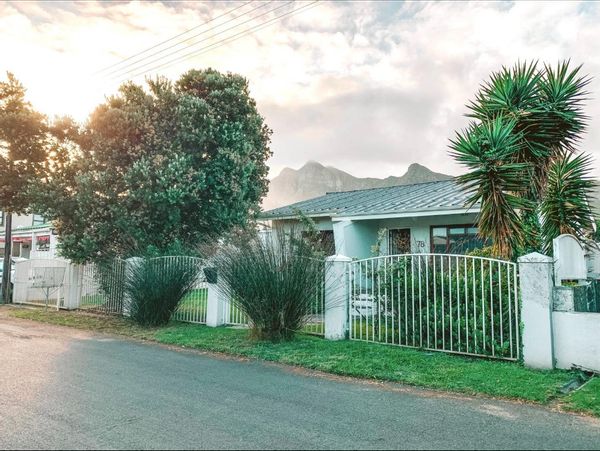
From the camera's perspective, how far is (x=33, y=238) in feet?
101

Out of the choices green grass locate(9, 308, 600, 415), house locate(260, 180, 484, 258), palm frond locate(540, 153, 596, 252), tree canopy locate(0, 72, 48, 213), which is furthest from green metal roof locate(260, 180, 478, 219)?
tree canopy locate(0, 72, 48, 213)

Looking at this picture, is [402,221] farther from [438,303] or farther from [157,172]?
[157,172]

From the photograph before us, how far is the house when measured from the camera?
1345cm

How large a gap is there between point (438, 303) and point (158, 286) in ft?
21.5

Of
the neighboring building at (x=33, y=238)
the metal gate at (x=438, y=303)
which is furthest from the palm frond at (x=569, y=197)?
the neighboring building at (x=33, y=238)

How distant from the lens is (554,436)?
407 cm

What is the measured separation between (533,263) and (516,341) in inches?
47.3

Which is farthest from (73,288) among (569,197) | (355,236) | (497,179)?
(569,197)

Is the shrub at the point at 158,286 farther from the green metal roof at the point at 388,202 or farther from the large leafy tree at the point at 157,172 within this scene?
the green metal roof at the point at 388,202

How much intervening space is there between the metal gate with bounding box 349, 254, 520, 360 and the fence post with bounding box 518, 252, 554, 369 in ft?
0.59

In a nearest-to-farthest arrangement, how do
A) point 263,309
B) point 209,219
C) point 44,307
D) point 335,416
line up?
point 335,416
point 263,309
point 209,219
point 44,307

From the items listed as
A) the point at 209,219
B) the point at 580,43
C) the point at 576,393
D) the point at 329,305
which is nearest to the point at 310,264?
the point at 329,305

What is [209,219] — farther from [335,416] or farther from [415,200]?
[335,416]

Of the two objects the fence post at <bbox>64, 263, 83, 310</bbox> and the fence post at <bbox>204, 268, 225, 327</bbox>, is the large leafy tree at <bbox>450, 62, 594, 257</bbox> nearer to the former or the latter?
the fence post at <bbox>204, 268, 225, 327</bbox>
